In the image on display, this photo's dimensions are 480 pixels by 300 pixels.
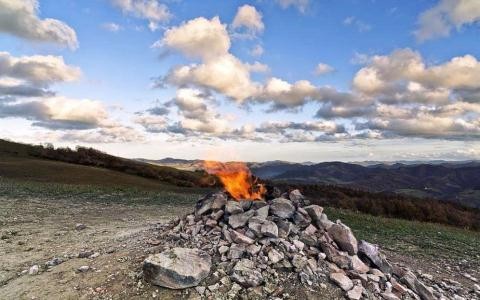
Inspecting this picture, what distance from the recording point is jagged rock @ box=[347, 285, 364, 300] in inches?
389

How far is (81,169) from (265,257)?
51512 millimetres

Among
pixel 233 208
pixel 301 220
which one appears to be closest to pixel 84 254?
pixel 233 208

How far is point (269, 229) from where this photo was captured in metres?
11.5

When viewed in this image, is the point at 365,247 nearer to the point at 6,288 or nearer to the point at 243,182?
the point at 243,182

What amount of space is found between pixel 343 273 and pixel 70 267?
25.6ft

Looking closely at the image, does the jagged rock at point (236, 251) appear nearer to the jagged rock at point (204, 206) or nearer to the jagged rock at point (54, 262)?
the jagged rock at point (204, 206)

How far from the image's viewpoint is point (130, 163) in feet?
241

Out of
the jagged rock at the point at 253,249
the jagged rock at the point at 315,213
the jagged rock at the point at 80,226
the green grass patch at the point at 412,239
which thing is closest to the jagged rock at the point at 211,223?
the jagged rock at the point at 253,249

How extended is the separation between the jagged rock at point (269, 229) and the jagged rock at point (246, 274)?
1.18 m

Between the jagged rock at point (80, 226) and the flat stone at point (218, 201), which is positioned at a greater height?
the flat stone at point (218, 201)

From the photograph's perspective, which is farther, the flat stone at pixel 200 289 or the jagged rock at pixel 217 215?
the jagged rock at pixel 217 215

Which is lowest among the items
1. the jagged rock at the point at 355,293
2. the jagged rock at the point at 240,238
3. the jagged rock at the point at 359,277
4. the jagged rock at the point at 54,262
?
the jagged rock at the point at 355,293

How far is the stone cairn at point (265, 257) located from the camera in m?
9.95

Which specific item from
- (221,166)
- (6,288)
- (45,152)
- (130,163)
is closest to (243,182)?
(221,166)
